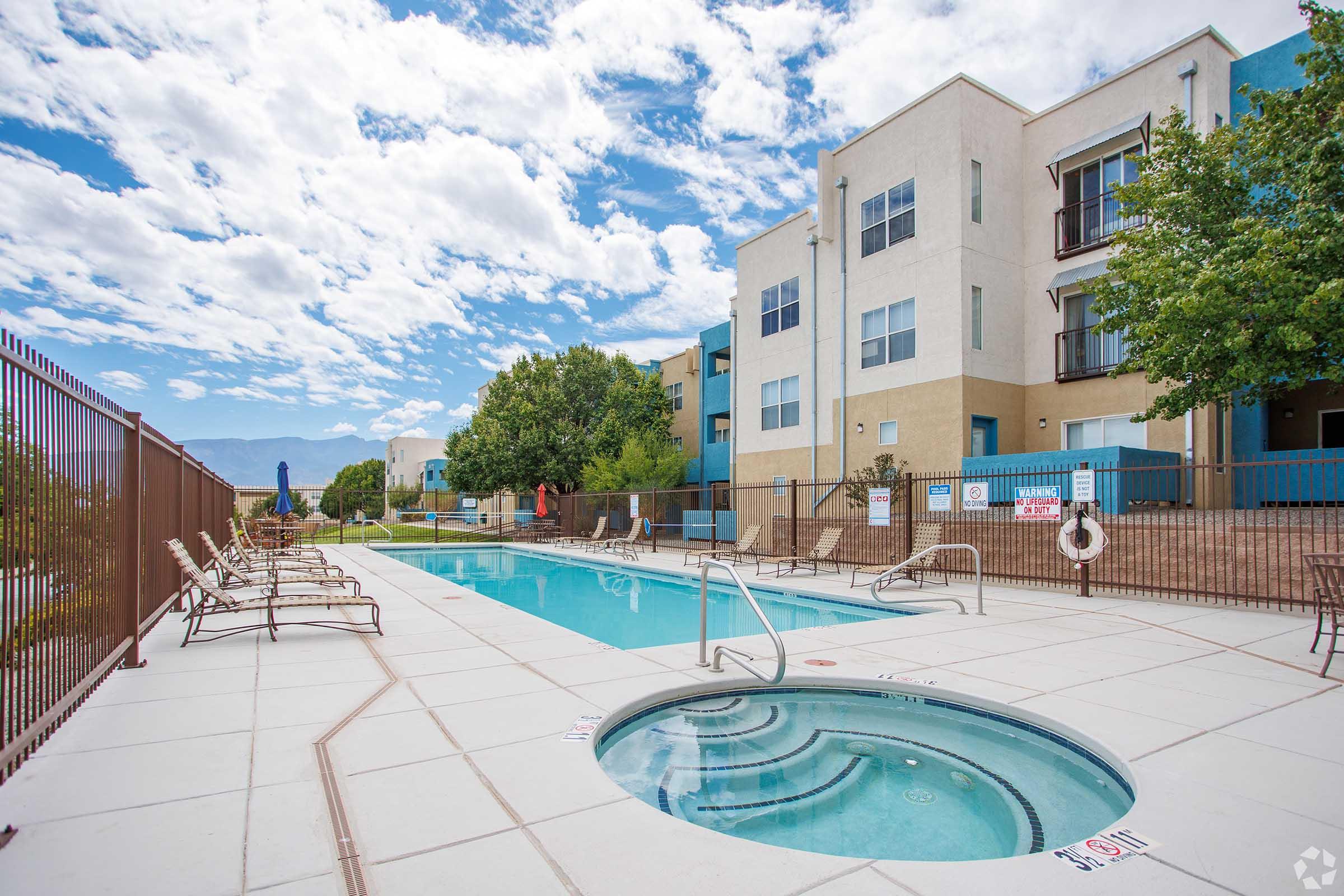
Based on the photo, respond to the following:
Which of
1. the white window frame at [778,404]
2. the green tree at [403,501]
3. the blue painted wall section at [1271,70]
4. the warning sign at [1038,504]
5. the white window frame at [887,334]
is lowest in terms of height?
the green tree at [403,501]

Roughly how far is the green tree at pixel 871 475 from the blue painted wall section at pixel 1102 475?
78.8 inches

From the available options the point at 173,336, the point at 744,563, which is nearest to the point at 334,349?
the point at 173,336

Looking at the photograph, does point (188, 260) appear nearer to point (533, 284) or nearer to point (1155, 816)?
point (533, 284)

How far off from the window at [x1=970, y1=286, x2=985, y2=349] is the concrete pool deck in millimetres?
11144

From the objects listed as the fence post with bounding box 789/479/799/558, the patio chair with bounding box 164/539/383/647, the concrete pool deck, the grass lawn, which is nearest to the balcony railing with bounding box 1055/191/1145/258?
the fence post with bounding box 789/479/799/558

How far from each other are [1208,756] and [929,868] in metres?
2.18

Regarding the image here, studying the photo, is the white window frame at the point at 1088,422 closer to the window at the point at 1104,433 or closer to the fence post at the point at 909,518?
the window at the point at 1104,433

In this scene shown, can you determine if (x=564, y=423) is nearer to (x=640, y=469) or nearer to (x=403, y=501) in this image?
(x=640, y=469)

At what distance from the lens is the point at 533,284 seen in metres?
46.3

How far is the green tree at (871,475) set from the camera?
16.7 metres

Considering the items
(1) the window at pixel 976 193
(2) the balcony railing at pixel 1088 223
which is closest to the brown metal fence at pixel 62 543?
(1) the window at pixel 976 193

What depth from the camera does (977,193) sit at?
1720 centimetres

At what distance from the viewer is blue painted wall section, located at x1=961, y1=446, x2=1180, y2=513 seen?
1344 cm

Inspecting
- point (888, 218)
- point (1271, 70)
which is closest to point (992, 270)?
point (888, 218)
